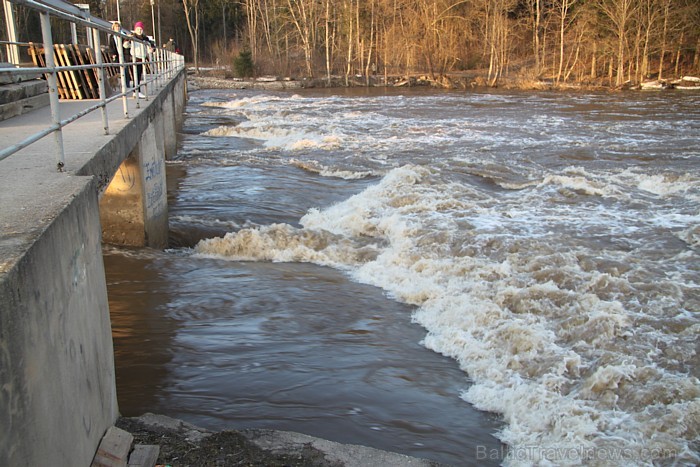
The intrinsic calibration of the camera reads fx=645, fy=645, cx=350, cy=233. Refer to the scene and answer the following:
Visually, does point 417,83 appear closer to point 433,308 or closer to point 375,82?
point 375,82

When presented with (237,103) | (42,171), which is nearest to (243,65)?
(237,103)

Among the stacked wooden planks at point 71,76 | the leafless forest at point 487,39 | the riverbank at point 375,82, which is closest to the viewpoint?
the stacked wooden planks at point 71,76

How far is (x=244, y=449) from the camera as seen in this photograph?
4.09m

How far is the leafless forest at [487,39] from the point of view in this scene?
141 feet

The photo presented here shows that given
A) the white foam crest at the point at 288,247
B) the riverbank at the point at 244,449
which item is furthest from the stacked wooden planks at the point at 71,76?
the riverbank at the point at 244,449

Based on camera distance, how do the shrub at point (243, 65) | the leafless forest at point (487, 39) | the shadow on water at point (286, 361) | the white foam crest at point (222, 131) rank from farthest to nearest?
the shrub at point (243, 65) < the leafless forest at point (487, 39) < the white foam crest at point (222, 131) < the shadow on water at point (286, 361)

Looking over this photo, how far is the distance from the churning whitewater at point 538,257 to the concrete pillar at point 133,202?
1.10 meters

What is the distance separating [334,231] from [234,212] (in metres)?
2.23

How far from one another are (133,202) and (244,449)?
5987 mm

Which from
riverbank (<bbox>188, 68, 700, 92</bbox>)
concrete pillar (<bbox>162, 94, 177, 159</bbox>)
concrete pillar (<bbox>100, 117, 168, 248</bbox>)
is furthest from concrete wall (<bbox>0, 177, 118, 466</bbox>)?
riverbank (<bbox>188, 68, 700, 92</bbox>)

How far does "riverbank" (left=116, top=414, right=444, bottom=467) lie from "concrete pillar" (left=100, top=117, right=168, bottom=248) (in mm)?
5373

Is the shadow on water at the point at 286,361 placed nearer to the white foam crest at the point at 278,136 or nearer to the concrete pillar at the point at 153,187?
the concrete pillar at the point at 153,187

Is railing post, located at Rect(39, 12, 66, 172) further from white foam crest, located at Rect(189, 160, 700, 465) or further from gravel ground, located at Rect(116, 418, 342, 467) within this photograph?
white foam crest, located at Rect(189, 160, 700, 465)

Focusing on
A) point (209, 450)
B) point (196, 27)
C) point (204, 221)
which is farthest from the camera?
point (196, 27)
